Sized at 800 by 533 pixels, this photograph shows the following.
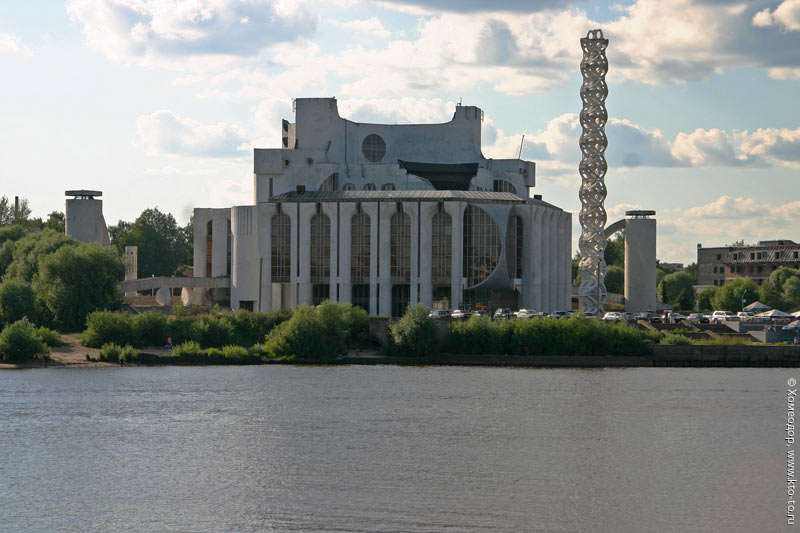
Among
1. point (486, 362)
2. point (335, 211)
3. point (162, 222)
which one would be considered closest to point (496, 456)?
point (486, 362)

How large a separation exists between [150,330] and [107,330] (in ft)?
11.5

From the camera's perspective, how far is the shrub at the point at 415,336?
9406cm

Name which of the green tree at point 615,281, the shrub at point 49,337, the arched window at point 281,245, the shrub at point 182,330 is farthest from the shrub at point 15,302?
the green tree at point 615,281

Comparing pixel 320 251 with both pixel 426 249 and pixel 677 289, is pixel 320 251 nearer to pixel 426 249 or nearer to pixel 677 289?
pixel 426 249

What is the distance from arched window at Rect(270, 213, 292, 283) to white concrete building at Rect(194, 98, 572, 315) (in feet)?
0.33

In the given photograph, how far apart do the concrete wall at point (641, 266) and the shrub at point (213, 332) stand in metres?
59.9

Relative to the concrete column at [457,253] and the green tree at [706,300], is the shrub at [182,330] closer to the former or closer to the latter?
the concrete column at [457,253]

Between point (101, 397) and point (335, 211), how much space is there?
171ft

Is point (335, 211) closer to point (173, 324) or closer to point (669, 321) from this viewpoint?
point (173, 324)

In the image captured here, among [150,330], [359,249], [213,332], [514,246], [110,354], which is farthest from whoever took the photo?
[514,246]

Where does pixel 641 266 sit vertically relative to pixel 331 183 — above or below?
below

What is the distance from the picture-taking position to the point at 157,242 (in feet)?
591

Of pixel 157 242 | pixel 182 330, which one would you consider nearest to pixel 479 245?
pixel 182 330

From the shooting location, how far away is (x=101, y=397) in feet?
227
